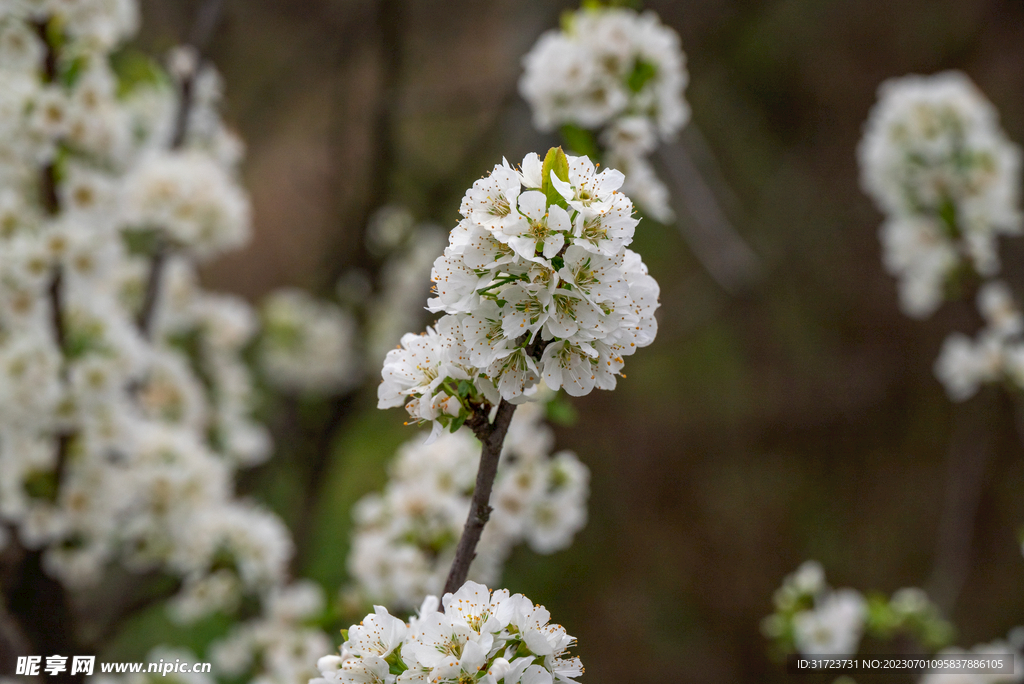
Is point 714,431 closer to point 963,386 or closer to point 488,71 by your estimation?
point 963,386

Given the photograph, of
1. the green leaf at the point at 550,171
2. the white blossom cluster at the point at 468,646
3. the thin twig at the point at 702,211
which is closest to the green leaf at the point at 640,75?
the thin twig at the point at 702,211

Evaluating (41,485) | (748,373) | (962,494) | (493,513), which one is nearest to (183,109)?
(41,485)

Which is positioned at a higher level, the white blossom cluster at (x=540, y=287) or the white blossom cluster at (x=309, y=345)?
the white blossom cluster at (x=309, y=345)

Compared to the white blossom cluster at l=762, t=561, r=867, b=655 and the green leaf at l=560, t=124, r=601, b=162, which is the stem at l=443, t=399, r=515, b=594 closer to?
the green leaf at l=560, t=124, r=601, b=162

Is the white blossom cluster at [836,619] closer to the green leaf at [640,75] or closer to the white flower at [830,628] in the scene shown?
the white flower at [830,628]

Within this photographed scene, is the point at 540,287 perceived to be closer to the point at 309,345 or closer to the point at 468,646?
the point at 468,646

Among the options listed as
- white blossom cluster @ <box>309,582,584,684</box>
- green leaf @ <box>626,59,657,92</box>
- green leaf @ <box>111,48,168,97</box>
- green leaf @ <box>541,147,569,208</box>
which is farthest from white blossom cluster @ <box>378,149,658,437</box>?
green leaf @ <box>111,48,168,97</box>
